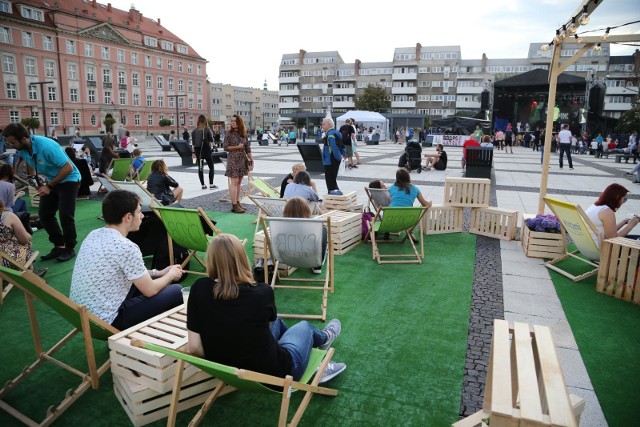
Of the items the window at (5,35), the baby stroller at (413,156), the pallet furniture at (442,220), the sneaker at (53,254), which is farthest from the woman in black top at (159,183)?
the window at (5,35)

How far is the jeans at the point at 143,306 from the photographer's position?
299cm

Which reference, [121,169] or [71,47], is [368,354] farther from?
[71,47]

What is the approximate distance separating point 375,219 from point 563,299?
2.53 m

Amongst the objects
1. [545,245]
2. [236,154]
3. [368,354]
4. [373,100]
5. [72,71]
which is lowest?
[368,354]

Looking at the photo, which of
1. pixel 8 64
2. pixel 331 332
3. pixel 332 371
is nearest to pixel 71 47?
pixel 8 64

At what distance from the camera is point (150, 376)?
2.51 metres

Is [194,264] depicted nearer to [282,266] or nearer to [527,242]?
[282,266]

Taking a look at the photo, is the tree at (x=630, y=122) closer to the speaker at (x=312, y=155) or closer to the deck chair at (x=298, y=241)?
the speaker at (x=312, y=155)

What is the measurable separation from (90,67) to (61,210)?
6388 centimetres

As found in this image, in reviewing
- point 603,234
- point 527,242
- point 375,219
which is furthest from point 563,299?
point 375,219

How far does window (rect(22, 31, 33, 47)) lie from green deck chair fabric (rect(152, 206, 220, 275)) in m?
61.9

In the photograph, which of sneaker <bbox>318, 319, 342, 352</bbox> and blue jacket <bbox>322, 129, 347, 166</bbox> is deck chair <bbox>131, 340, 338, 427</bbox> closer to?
sneaker <bbox>318, 319, 342, 352</bbox>

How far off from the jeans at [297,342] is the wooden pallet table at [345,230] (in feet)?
9.51

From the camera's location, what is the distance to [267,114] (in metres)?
126
